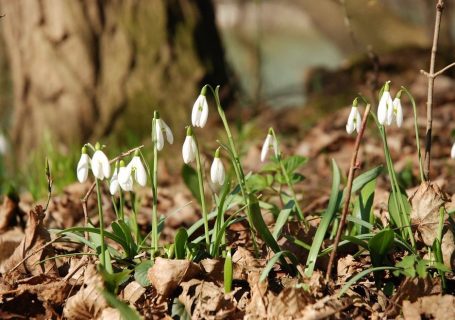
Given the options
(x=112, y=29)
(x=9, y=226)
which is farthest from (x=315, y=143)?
(x=9, y=226)

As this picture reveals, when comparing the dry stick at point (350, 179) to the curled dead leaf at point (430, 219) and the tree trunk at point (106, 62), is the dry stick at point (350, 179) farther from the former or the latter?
the tree trunk at point (106, 62)

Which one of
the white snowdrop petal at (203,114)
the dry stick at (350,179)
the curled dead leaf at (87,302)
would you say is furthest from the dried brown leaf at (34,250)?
the dry stick at (350,179)

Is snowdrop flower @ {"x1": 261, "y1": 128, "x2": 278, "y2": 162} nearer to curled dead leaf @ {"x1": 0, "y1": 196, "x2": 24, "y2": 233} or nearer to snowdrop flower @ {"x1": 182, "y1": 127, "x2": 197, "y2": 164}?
snowdrop flower @ {"x1": 182, "y1": 127, "x2": 197, "y2": 164}

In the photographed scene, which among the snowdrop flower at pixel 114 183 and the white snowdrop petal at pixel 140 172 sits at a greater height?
the white snowdrop petal at pixel 140 172

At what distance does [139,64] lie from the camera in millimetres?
5484

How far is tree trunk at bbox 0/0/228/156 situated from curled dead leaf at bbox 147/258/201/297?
11.2 ft

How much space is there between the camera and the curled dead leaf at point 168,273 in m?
2.11

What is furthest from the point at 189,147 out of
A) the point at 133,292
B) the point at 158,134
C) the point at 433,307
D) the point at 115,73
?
the point at 115,73

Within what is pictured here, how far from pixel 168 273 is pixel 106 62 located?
3566mm

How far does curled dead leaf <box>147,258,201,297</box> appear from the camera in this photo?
2111mm

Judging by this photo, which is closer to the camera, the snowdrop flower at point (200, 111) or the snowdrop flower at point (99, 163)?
the snowdrop flower at point (99, 163)

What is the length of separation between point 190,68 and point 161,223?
3.23 meters

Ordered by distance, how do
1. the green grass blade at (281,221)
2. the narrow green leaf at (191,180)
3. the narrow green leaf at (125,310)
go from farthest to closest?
the narrow green leaf at (191,180)
the green grass blade at (281,221)
the narrow green leaf at (125,310)

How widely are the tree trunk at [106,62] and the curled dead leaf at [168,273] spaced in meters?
3.42
